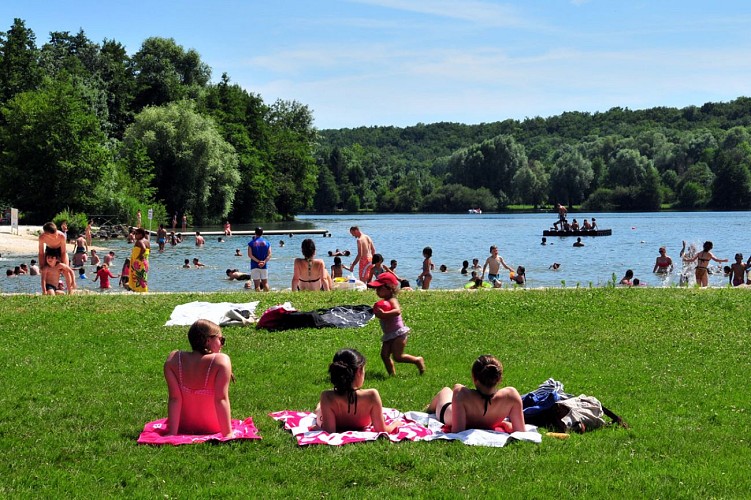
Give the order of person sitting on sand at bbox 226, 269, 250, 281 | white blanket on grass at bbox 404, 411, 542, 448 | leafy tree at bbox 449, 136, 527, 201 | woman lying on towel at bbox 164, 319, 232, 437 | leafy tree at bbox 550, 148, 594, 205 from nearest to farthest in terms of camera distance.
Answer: white blanket on grass at bbox 404, 411, 542, 448 → woman lying on towel at bbox 164, 319, 232, 437 → person sitting on sand at bbox 226, 269, 250, 281 → leafy tree at bbox 550, 148, 594, 205 → leafy tree at bbox 449, 136, 527, 201

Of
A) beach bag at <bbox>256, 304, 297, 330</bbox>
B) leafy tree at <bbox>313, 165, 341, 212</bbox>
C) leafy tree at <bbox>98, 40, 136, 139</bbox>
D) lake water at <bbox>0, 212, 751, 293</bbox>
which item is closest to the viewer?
beach bag at <bbox>256, 304, 297, 330</bbox>

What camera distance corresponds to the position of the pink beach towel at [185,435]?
704 centimetres

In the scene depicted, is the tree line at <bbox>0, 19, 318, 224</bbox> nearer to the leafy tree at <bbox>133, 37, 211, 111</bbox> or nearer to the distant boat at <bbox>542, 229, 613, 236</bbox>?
the leafy tree at <bbox>133, 37, 211, 111</bbox>

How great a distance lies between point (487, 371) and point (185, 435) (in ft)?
8.68

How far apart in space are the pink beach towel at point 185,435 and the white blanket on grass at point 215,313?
5.56m

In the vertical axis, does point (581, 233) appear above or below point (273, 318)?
below

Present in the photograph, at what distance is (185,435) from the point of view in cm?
722

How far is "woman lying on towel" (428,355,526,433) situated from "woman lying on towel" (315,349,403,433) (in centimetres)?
58

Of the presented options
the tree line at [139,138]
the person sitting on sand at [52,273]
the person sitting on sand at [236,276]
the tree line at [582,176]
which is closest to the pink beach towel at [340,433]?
the person sitting on sand at [52,273]

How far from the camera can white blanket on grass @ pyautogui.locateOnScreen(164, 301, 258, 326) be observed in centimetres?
1327

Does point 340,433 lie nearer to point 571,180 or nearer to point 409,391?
point 409,391

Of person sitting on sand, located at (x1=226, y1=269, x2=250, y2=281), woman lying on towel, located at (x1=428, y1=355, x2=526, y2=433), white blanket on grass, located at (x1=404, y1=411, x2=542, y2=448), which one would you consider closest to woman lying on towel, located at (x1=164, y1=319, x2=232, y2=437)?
white blanket on grass, located at (x1=404, y1=411, x2=542, y2=448)

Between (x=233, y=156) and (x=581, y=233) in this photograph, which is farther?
(x=233, y=156)

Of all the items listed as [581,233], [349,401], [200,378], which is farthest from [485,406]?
[581,233]
